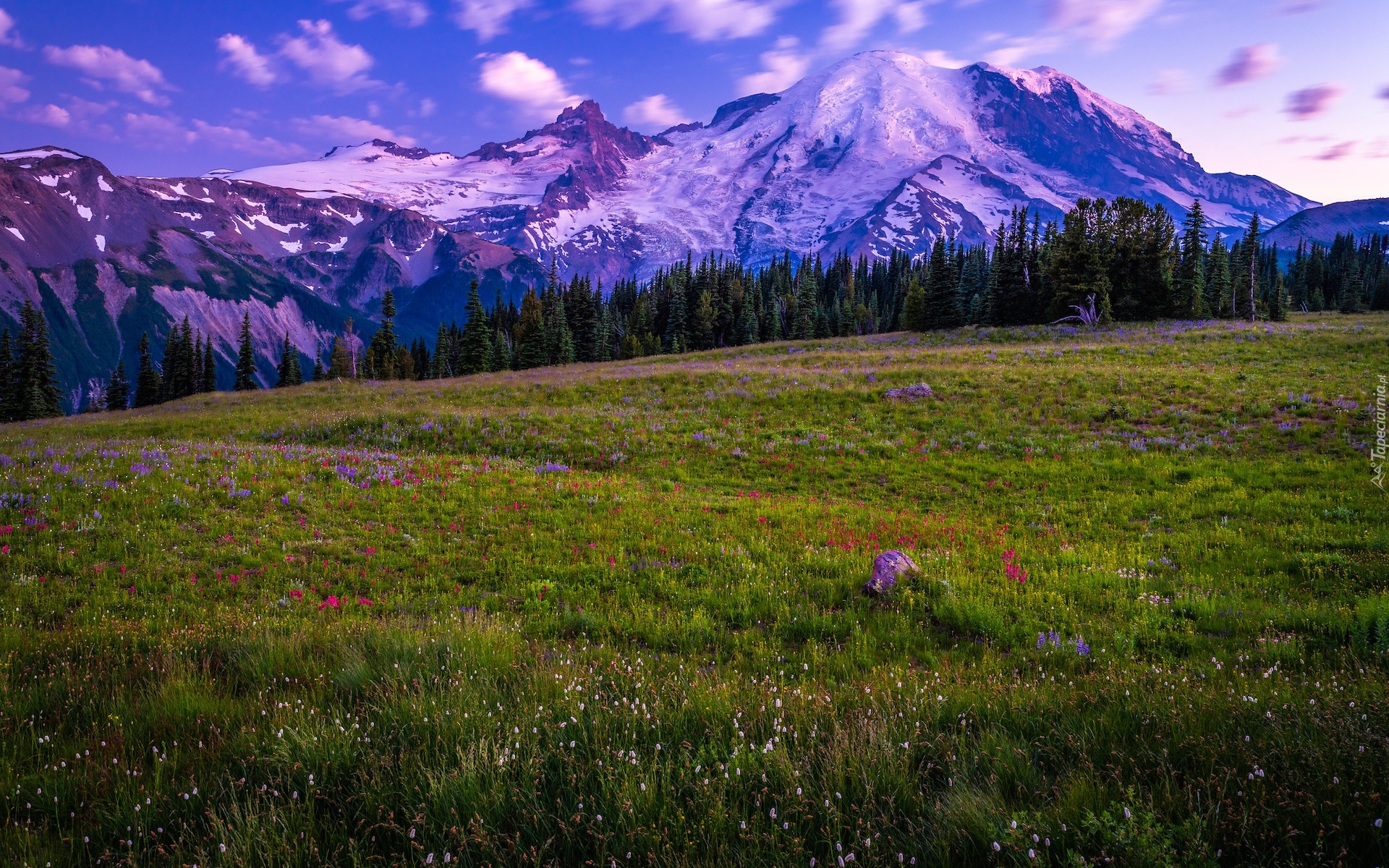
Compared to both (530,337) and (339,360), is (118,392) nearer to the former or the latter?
(339,360)

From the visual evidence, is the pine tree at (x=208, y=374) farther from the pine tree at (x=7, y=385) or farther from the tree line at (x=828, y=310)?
the pine tree at (x=7, y=385)

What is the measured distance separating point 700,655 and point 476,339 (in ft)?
287

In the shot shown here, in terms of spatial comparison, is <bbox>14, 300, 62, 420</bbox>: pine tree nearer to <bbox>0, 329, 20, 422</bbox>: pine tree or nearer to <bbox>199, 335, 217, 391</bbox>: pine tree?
<bbox>0, 329, 20, 422</bbox>: pine tree

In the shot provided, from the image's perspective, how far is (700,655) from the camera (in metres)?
6.92

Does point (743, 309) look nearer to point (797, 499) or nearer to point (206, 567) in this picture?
point (797, 499)

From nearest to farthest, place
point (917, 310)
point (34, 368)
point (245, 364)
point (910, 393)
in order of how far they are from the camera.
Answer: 1. point (910, 393)
2. point (34, 368)
3. point (245, 364)
4. point (917, 310)

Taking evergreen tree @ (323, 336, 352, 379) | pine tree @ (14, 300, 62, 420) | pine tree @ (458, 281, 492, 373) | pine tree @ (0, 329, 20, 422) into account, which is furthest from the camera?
evergreen tree @ (323, 336, 352, 379)

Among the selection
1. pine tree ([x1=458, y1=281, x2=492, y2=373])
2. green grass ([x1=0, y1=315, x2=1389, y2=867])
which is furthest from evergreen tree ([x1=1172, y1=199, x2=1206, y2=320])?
pine tree ([x1=458, y1=281, x2=492, y2=373])

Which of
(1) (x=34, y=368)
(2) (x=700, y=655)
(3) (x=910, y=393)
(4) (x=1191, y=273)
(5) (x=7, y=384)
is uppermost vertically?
(4) (x=1191, y=273)

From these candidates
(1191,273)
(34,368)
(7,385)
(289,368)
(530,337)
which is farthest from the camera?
(530,337)

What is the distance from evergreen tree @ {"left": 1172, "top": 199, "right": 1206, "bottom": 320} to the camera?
6519 centimetres

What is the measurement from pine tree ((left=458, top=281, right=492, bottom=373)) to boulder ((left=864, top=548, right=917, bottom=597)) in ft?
273

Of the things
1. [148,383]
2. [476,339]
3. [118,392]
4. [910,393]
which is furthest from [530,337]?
[910,393]

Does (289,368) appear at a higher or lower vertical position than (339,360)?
lower
